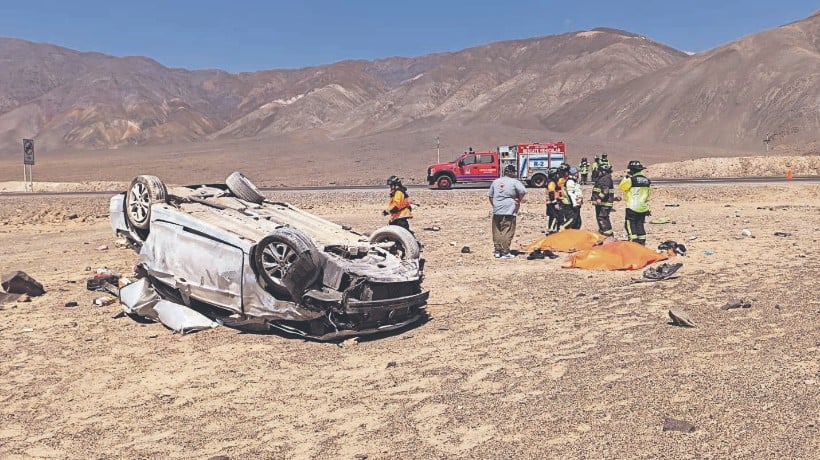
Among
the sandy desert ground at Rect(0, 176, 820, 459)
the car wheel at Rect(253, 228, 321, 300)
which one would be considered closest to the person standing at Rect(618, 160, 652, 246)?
the sandy desert ground at Rect(0, 176, 820, 459)

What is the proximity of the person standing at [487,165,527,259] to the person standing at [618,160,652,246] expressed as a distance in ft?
5.81

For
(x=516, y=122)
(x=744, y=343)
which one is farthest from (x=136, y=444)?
(x=516, y=122)

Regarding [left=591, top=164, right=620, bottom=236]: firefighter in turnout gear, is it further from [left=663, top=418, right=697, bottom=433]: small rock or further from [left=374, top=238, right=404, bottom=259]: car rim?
[left=663, top=418, right=697, bottom=433]: small rock

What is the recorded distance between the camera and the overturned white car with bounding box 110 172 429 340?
23.2 feet

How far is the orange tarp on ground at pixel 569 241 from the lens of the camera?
41.9ft

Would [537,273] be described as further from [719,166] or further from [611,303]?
[719,166]

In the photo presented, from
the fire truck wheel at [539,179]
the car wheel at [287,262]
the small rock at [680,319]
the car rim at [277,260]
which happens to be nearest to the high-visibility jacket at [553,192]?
the small rock at [680,319]

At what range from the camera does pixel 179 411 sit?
5.57 m

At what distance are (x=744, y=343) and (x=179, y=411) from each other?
4.94 meters

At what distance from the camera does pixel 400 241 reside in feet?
28.9

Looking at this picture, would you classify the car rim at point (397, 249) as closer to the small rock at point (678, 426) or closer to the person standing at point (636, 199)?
the small rock at point (678, 426)

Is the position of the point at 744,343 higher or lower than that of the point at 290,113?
lower

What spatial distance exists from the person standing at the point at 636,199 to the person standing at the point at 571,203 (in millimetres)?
1416

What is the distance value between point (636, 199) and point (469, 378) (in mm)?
7120
